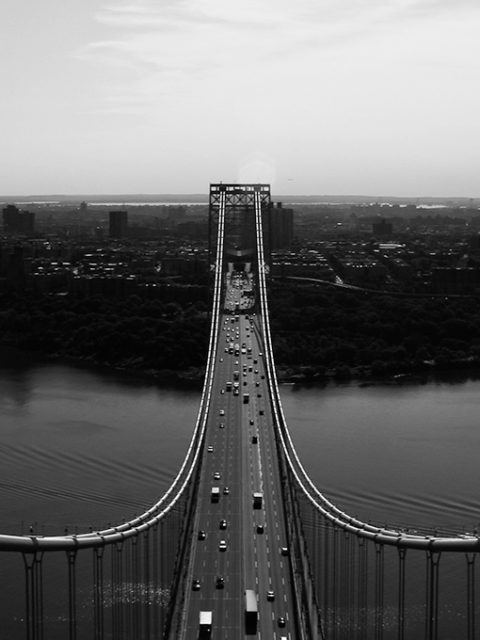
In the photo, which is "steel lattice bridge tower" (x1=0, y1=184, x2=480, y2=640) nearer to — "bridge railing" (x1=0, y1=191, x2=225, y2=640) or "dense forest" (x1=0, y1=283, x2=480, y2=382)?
"bridge railing" (x1=0, y1=191, x2=225, y2=640)

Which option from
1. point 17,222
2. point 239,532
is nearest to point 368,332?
point 239,532

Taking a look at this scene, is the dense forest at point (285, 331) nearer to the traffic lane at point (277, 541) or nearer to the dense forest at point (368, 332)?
the dense forest at point (368, 332)

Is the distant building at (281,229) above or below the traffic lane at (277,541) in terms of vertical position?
above

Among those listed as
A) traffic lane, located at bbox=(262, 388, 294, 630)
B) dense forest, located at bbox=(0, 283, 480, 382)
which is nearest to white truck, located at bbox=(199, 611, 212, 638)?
traffic lane, located at bbox=(262, 388, 294, 630)

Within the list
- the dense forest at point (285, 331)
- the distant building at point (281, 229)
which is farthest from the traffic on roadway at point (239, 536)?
the distant building at point (281, 229)

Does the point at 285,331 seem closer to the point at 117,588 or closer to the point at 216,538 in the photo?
the point at 216,538

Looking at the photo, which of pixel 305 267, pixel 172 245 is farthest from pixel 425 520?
pixel 172 245
